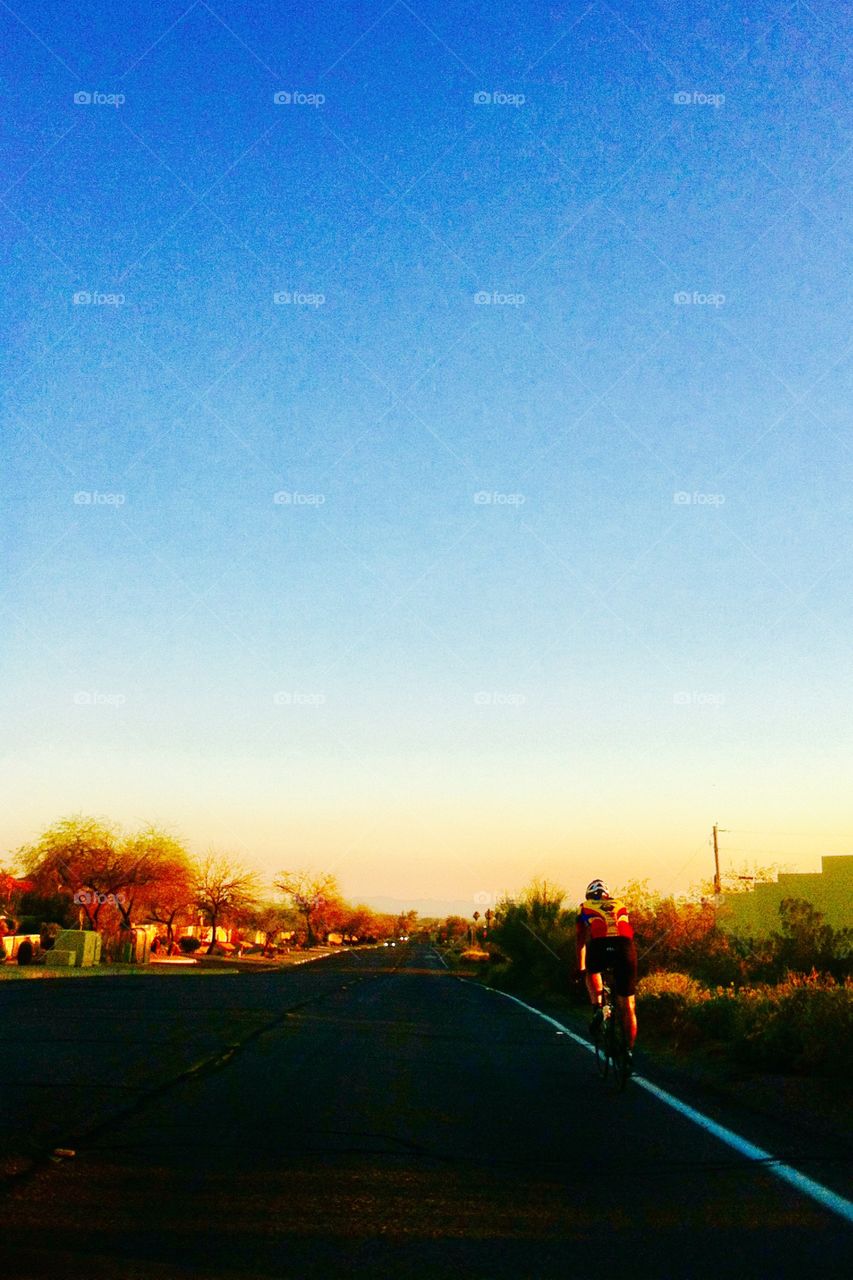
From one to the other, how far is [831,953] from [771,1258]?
102ft

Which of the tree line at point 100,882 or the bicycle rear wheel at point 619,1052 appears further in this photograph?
the tree line at point 100,882

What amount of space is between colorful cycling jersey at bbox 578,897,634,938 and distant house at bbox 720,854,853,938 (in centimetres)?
3995

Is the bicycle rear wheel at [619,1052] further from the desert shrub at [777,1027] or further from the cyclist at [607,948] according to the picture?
the desert shrub at [777,1027]

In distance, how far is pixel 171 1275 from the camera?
5.59 metres

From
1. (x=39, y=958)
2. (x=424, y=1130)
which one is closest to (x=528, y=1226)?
(x=424, y=1130)

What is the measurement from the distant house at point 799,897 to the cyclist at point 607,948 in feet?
131

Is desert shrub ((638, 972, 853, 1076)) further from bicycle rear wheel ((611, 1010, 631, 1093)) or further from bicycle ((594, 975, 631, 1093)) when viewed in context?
bicycle rear wheel ((611, 1010, 631, 1093))

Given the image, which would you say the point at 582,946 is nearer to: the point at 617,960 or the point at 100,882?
the point at 617,960

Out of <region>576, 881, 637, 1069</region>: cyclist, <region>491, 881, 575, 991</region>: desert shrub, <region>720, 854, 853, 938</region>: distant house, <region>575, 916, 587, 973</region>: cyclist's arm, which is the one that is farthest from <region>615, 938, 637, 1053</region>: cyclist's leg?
<region>720, 854, 853, 938</region>: distant house

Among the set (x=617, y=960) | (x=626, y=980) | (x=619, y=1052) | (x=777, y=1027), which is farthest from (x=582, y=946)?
(x=777, y=1027)

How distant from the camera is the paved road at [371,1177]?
6.02 metres

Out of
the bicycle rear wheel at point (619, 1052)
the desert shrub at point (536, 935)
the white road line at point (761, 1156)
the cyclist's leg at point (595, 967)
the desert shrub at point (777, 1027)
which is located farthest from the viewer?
the desert shrub at point (536, 935)

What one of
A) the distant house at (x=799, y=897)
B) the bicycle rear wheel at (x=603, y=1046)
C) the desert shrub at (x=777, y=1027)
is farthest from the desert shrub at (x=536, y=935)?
the bicycle rear wheel at (x=603, y=1046)

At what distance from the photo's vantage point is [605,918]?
1340cm
